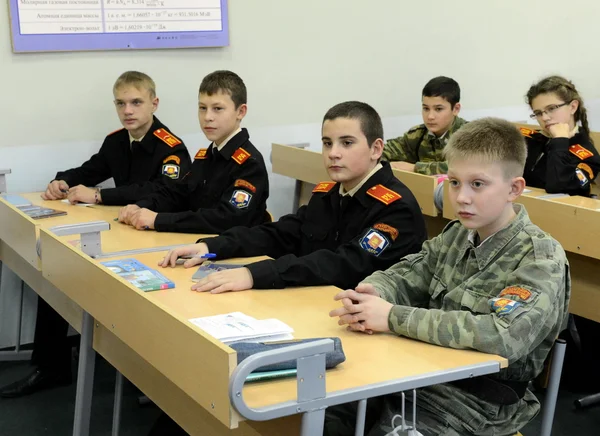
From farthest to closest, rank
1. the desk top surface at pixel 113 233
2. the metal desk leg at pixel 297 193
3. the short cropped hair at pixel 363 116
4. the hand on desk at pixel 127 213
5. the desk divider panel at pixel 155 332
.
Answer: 1. the metal desk leg at pixel 297 193
2. the hand on desk at pixel 127 213
3. the desk top surface at pixel 113 233
4. the short cropped hair at pixel 363 116
5. the desk divider panel at pixel 155 332

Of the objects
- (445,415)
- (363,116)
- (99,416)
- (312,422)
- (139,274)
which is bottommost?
(99,416)

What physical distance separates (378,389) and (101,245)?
1376 mm

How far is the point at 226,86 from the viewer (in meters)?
3.39

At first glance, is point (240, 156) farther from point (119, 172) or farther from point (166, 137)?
point (119, 172)

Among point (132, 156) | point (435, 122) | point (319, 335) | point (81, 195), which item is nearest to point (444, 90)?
point (435, 122)

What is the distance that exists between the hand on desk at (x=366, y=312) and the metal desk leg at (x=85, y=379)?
0.94 meters

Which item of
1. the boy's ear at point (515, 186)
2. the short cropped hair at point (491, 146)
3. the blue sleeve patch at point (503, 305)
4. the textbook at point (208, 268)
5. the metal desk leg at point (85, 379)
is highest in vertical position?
the short cropped hair at point (491, 146)

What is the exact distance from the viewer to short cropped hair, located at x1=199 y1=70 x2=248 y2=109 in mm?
3383

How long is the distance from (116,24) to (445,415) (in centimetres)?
277

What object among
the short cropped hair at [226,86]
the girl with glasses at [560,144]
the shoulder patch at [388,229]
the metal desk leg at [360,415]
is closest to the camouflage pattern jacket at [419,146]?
the girl with glasses at [560,144]

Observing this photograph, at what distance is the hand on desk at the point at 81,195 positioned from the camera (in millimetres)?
3457

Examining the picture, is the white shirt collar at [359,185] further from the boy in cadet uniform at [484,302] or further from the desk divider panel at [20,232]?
the desk divider panel at [20,232]

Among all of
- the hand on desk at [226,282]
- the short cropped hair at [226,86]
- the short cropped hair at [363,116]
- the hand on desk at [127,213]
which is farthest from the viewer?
the short cropped hair at [226,86]

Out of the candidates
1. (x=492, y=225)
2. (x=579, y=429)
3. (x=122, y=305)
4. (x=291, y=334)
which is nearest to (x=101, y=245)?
(x=122, y=305)
